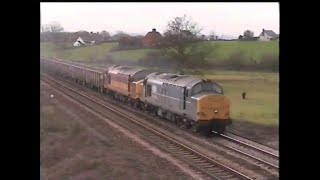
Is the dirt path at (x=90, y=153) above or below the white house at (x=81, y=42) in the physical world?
below

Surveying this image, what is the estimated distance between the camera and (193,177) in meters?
3.67

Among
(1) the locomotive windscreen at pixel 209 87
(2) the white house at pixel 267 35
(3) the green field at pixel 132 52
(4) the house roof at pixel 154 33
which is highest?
(4) the house roof at pixel 154 33

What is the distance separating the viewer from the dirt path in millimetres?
3666

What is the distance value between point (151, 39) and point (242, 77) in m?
0.97

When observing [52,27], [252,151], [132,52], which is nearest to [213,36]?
[132,52]

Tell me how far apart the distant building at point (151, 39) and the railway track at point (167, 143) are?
0.79 m

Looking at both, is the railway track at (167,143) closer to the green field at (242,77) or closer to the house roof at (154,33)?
the green field at (242,77)

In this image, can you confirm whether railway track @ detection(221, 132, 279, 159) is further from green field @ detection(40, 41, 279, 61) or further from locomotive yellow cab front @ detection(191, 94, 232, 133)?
green field @ detection(40, 41, 279, 61)

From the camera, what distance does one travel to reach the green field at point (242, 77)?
3.66 metres

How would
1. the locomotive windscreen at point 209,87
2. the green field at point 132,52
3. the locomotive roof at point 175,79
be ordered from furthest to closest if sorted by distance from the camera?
the locomotive roof at point 175,79
the locomotive windscreen at point 209,87
the green field at point 132,52

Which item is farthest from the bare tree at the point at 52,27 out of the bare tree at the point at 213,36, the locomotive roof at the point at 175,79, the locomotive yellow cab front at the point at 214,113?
the locomotive yellow cab front at the point at 214,113
